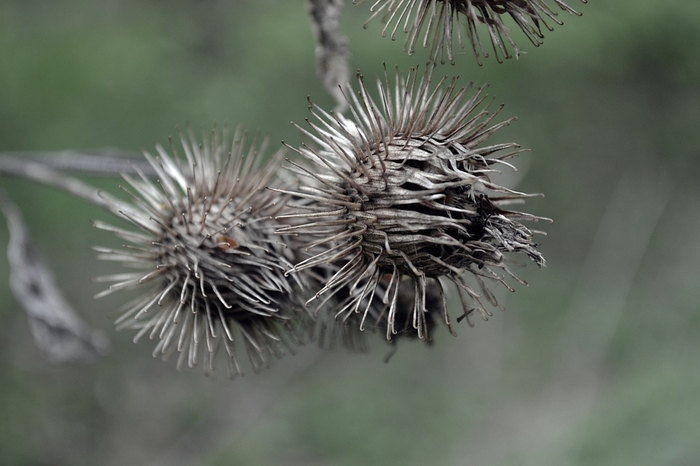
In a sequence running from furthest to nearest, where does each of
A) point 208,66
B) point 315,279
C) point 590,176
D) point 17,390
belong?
point 590,176, point 208,66, point 17,390, point 315,279

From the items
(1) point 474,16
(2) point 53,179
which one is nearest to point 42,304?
(2) point 53,179

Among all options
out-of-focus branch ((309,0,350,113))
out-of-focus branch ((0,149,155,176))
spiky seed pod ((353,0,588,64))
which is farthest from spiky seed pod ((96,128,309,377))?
spiky seed pod ((353,0,588,64))

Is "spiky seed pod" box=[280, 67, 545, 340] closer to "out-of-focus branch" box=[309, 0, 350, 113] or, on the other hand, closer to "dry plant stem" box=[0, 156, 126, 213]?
"out-of-focus branch" box=[309, 0, 350, 113]

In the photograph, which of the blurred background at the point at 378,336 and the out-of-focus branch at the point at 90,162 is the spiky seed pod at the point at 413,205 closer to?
the out-of-focus branch at the point at 90,162

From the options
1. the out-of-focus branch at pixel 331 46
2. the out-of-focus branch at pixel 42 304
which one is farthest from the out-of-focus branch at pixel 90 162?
the out-of-focus branch at pixel 331 46

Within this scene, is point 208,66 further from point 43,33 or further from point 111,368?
point 111,368

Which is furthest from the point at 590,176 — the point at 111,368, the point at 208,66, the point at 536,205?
the point at 111,368
